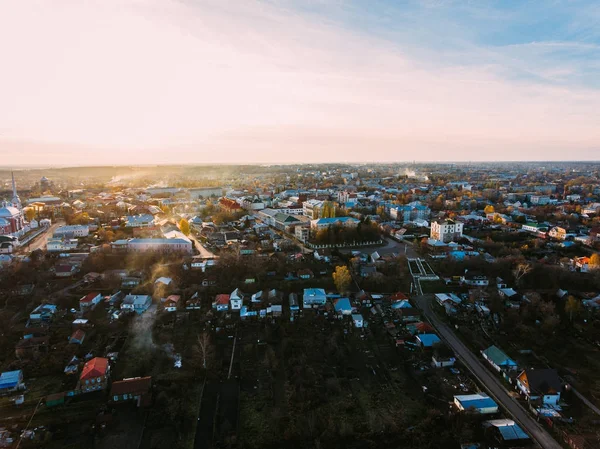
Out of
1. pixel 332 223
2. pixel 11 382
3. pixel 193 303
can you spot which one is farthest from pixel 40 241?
pixel 332 223

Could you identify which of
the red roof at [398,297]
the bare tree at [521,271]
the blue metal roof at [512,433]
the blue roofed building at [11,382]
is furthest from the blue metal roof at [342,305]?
the blue roofed building at [11,382]

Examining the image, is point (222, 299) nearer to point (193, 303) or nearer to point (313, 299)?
point (193, 303)

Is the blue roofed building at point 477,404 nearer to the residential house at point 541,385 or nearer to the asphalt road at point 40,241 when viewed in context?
the residential house at point 541,385

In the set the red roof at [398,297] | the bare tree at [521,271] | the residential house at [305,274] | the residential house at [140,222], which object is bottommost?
the red roof at [398,297]

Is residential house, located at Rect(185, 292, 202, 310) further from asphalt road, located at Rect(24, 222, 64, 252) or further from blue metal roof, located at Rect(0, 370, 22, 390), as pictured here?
asphalt road, located at Rect(24, 222, 64, 252)

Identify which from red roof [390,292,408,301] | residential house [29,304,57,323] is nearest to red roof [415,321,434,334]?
red roof [390,292,408,301]
